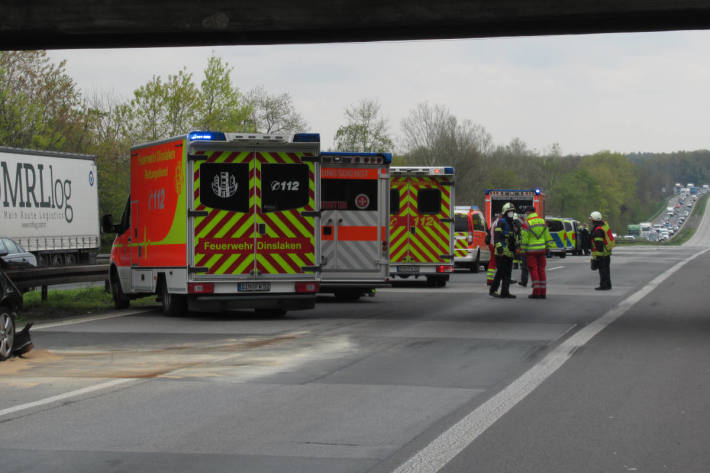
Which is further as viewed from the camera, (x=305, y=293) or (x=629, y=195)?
(x=629, y=195)

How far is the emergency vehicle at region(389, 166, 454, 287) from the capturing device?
82.7 feet

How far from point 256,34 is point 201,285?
3.97 metres

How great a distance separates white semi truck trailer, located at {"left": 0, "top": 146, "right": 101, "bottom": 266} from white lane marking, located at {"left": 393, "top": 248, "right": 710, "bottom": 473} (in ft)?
69.8

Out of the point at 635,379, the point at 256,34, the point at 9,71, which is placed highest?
the point at 9,71

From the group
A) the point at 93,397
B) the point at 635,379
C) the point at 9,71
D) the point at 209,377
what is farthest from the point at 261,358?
the point at 9,71

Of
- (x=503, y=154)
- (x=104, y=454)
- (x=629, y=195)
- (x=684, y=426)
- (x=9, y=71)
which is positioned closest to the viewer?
(x=104, y=454)

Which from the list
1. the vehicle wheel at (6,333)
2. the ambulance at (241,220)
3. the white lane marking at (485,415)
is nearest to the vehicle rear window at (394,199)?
the ambulance at (241,220)

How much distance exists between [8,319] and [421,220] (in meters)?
14.9

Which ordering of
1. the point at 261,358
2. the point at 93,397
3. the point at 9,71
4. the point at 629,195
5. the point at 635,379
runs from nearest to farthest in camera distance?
the point at 93,397, the point at 635,379, the point at 261,358, the point at 9,71, the point at 629,195

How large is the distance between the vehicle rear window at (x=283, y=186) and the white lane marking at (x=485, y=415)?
506 cm

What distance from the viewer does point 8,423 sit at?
25.8 feet

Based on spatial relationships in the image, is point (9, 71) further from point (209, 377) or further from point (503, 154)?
point (503, 154)

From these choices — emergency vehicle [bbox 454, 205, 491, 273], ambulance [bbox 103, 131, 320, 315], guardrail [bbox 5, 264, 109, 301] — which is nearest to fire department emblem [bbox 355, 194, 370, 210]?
ambulance [bbox 103, 131, 320, 315]

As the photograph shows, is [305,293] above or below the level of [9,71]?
below
